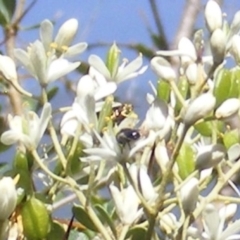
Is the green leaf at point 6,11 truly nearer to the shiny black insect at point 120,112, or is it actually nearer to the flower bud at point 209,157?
the shiny black insect at point 120,112

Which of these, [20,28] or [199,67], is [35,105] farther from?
[199,67]

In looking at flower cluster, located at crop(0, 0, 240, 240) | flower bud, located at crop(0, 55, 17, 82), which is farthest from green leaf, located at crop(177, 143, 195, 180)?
flower bud, located at crop(0, 55, 17, 82)

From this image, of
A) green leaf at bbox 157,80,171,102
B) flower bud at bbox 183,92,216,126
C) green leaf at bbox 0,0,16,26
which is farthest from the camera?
green leaf at bbox 0,0,16,26

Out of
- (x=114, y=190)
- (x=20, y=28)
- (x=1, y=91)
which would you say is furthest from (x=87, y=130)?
(x=20, y=28)

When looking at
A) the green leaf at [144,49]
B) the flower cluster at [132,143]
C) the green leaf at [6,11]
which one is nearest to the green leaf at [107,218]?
the flower cluster at [132,143]

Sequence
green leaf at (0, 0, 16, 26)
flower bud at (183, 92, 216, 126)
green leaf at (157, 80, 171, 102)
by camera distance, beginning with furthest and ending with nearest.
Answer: green leaf at (0, 0, 16, 26) < green leaf at (157, 80, 171, 102) < flower bud at (183, 92, 216, 126)

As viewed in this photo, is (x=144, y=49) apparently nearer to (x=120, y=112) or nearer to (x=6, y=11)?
(x=6, y=11)

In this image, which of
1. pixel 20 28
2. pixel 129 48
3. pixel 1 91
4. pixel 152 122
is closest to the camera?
pixel 152 122

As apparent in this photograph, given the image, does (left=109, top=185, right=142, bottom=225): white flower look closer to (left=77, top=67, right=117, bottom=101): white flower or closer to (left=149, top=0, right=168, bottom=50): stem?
(left=77, top=67, right=117, bottom=101): white flower
